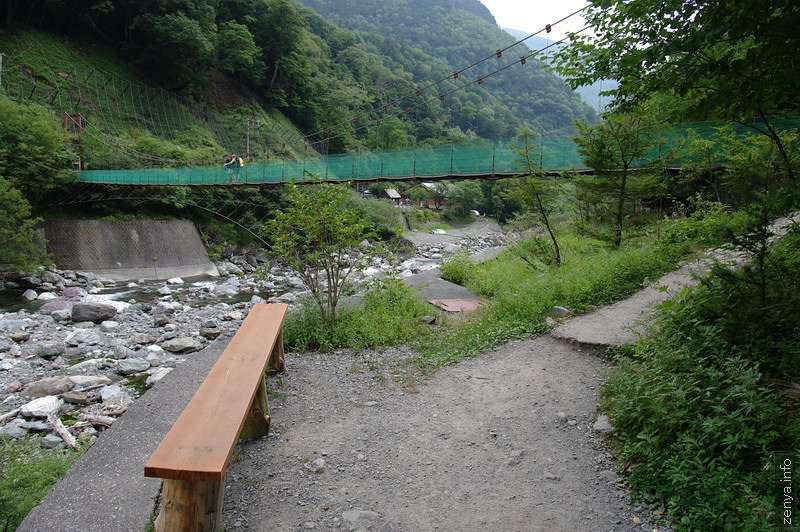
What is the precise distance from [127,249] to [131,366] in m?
11.9

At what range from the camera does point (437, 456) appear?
258 cm

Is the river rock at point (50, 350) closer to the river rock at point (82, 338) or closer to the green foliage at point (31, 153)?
the river rock at point (82, 338)

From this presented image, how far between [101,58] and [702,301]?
109 ft

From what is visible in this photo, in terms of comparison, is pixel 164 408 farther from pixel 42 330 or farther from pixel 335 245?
pixel 42 330

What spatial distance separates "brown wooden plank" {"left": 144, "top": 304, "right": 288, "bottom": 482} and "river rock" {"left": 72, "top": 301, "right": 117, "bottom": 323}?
7.03m

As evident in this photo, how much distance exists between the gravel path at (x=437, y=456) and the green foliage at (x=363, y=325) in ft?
2.45

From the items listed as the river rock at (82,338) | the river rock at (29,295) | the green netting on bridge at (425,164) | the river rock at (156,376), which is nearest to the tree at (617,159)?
the green netting on bridge at (425,164)

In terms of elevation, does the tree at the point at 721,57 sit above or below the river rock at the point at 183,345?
above

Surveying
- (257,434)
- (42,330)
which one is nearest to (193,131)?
(42,330)

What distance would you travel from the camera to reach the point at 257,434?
282cm

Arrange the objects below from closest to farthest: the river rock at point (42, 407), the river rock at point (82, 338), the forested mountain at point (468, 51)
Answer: the river rock at point (42, 407)
the river rock at point (82, 338)
the forested mountain at point (468, 51)

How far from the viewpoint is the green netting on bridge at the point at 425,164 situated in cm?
791

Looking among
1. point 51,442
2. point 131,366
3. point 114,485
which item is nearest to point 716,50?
point 114,485

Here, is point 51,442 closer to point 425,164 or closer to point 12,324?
point 12,324
